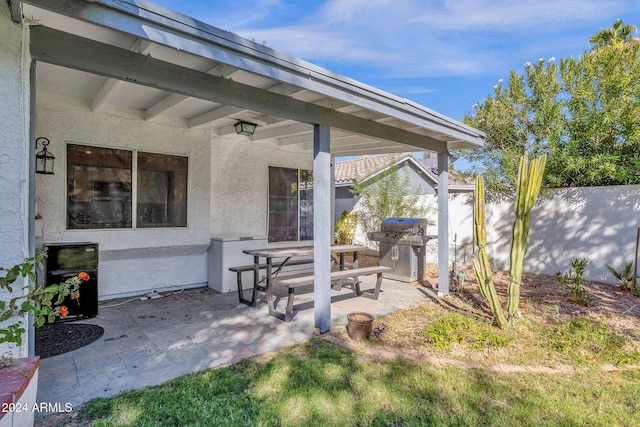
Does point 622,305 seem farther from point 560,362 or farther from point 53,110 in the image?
point 53,110

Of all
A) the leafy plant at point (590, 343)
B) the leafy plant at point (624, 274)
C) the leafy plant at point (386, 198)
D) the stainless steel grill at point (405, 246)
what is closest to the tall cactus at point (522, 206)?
the leafy plant at point (590, 343)

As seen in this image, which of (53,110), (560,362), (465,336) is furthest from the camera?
(53,110)

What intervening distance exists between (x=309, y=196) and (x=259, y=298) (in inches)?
136

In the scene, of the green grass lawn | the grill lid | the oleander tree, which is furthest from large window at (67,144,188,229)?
the oleander tree

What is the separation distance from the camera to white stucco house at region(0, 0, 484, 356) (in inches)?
96.6

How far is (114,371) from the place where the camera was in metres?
3.46

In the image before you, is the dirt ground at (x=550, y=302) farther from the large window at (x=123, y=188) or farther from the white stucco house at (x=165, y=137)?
the large window at (x=123, y=188)

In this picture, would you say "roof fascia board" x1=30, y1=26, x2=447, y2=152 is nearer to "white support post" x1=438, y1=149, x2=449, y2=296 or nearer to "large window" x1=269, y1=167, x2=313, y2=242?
"white support post" x1=438, y1=149, x2=449, y2=296

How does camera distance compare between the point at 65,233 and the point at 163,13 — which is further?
the point at 65,233

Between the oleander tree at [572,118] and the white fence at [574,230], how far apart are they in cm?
45

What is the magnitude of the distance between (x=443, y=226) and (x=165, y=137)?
5458 mm

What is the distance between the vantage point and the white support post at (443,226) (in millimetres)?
6594

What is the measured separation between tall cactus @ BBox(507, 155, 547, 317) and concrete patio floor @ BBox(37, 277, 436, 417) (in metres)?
1.75

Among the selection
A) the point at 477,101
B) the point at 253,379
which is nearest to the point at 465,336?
the point at 253,379
